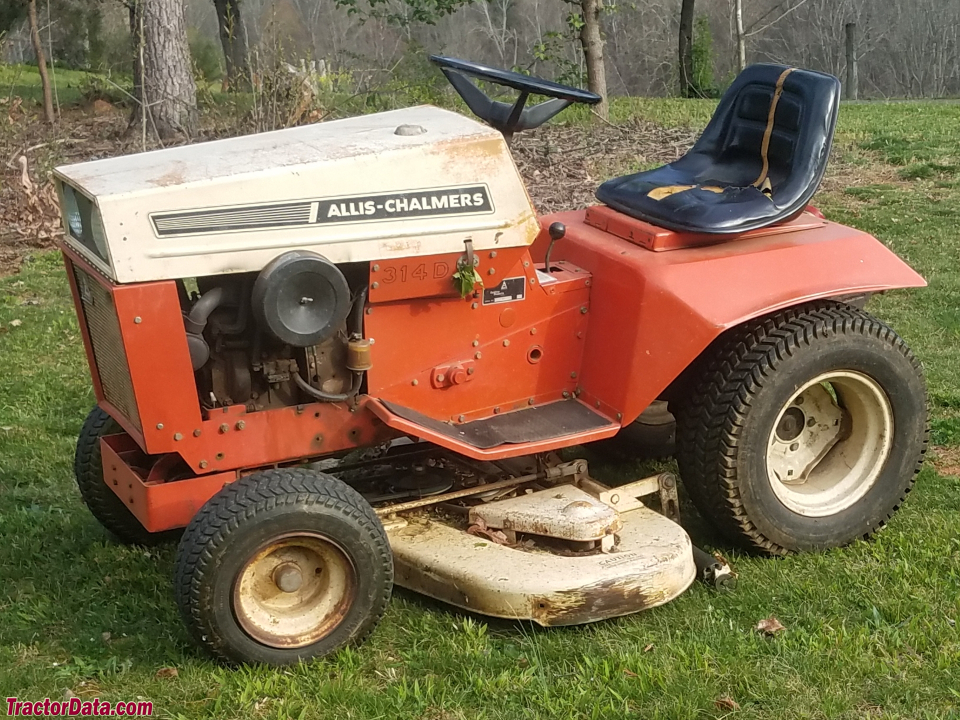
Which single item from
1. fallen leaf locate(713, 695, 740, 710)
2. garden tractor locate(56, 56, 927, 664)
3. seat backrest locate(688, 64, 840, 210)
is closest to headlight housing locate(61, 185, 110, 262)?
garden tractor locate(56, 56, 927, 664)

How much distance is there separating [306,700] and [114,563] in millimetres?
1141

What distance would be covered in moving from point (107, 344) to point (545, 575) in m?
1.44

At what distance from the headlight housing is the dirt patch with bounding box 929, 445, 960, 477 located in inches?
127

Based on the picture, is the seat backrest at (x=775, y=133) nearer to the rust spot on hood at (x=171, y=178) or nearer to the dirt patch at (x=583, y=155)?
the rust spot on hood at (x=171, y=178)

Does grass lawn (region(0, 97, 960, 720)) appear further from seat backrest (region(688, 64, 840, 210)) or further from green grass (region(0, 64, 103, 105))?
green grass (region(0, 64, 103, 105))

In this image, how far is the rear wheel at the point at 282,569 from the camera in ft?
9.41

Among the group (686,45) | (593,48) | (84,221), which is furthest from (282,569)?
(686,45)

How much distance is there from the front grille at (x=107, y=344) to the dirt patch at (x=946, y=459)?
3.05 metres

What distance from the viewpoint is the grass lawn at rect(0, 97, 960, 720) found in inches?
112

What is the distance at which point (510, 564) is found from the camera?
3211 mm

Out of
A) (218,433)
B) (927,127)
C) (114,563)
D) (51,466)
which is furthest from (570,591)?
(927,127)

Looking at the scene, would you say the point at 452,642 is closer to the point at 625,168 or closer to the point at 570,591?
the point at 570,591

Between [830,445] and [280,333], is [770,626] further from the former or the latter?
[280,333]

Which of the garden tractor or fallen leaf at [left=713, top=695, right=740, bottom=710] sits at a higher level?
the garden tractor
